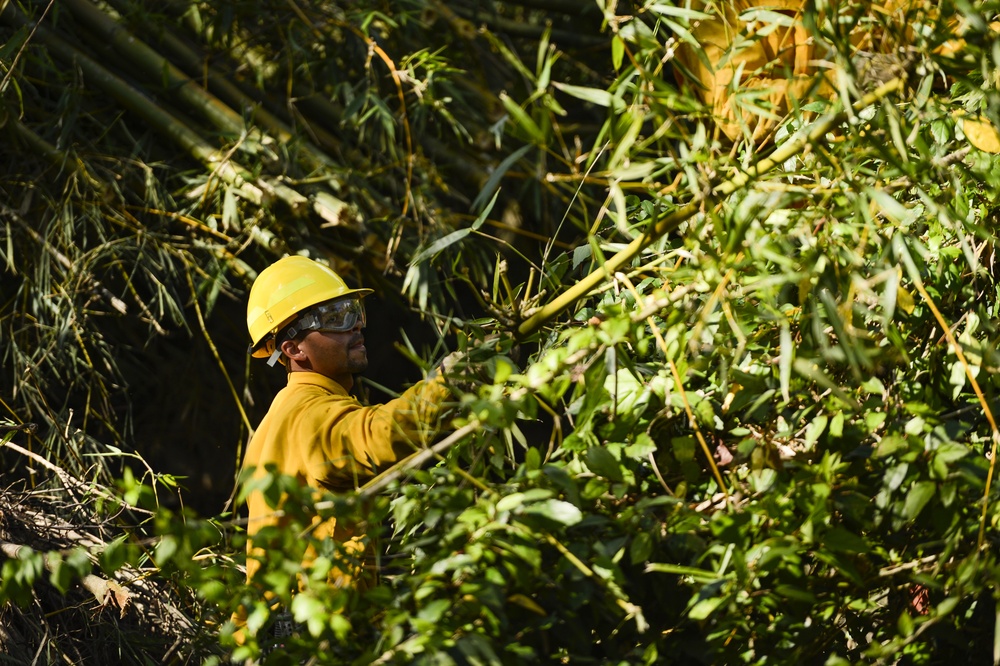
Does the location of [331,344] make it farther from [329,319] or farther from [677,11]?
[677,11]

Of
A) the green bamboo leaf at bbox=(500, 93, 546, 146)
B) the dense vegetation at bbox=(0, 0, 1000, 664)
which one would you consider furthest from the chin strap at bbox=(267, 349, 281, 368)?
the green bamboo leaf at bbox=(500, 93, 546, 146)

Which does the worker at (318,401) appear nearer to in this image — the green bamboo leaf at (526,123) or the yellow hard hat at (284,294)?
the yellow hard hat at (284,294)

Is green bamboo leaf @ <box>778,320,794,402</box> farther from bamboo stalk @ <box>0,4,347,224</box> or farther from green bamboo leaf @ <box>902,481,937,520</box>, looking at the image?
bamboo stalk @ <box>0,4,347,224</box>

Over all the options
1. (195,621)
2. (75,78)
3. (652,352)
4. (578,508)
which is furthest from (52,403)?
(578,508)

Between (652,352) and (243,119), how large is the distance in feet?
6.40

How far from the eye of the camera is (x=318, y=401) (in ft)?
6.66

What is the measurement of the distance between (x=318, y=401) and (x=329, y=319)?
221 mm

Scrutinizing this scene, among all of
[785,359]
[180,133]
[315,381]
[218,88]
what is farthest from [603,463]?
[218,88]

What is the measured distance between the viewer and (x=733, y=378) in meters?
1.51

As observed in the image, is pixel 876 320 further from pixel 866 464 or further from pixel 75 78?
pixel 75 78

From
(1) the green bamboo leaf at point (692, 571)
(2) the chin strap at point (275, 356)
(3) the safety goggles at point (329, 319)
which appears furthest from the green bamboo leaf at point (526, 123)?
(2) the chin strap at point (275, 356)

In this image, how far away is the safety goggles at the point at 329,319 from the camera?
219cm

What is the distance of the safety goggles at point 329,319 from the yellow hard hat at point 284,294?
0.02m

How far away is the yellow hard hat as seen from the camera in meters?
2.19
